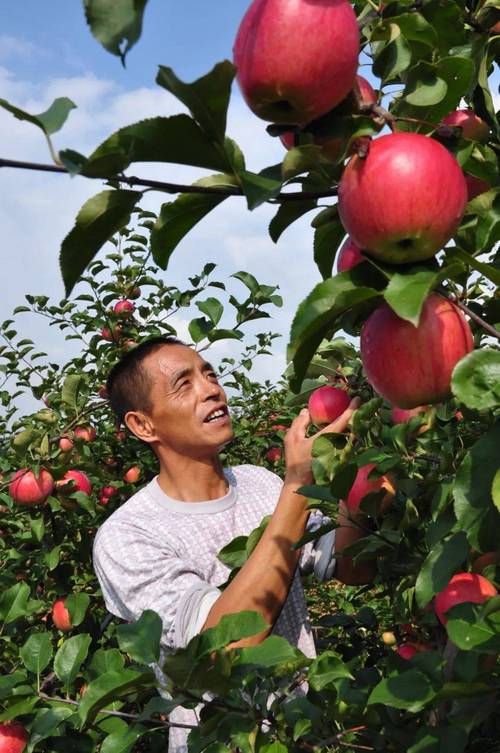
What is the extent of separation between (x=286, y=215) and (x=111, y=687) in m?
0.67

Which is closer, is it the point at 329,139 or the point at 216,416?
the point at 329,139

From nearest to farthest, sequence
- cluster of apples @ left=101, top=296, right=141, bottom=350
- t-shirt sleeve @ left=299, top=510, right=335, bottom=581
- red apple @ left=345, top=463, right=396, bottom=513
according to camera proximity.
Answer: red apple @ left=345, top=463, right=396, bottom=513
t-shirt sleeve @ left=299, top=510, right=335, bottom=581
cluster of apples @ left=101, top=296, right=141, bottom=350

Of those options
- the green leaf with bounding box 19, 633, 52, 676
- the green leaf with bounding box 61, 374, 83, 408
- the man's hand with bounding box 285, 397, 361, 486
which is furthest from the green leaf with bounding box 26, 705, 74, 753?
the green leaf with bounding box 61, 374, 83, 408

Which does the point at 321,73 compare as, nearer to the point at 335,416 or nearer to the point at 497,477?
the point at 497,477

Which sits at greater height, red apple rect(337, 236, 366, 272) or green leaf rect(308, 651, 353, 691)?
red apple rect(337, 236, 366, 272)

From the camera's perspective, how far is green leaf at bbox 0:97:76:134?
0.57 metres

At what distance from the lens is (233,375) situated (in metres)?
4.50

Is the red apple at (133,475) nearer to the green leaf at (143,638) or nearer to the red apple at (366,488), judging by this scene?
the red apple at (366,488)

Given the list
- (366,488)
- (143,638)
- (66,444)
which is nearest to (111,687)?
(143,638)

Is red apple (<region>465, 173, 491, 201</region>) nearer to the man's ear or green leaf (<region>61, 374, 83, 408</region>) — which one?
the man's ear

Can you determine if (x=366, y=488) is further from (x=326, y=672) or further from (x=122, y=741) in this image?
(x=122, y=741)

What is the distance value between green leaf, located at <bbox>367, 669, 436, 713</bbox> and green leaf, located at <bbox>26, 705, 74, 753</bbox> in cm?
73

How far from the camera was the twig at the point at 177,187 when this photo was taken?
2.07ft

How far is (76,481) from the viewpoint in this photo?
2.84 metres
